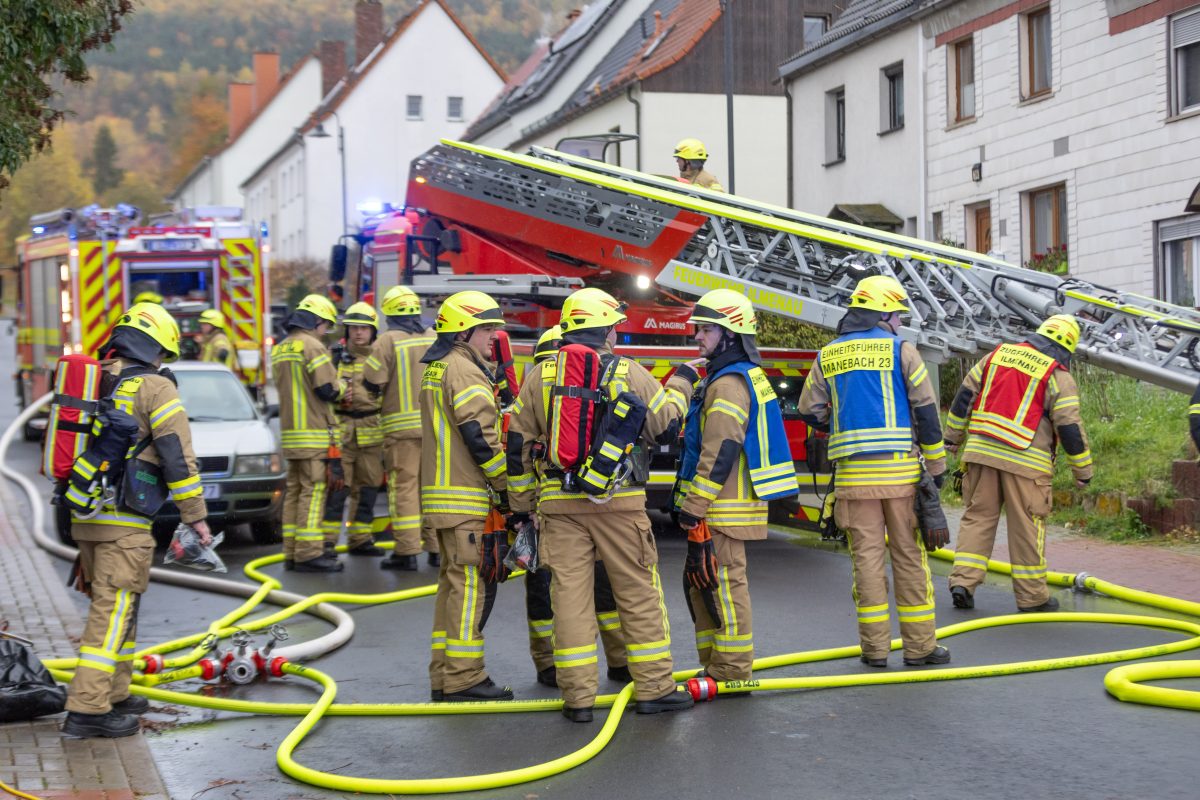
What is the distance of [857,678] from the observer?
6.71 meters

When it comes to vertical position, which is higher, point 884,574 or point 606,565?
point 606,565

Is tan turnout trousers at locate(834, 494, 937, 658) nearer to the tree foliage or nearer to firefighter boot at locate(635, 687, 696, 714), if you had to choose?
firefighter boot at locate(635, 687, 696, 714)

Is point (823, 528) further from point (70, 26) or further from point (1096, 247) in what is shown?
point (1096, 247)

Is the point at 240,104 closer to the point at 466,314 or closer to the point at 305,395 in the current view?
the point at 305,395

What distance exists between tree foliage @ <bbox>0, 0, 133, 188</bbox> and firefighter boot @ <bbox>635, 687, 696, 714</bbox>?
15.1 ft

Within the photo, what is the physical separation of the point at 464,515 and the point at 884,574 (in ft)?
6.89

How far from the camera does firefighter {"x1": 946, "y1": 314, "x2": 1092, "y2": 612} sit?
862 centimetres

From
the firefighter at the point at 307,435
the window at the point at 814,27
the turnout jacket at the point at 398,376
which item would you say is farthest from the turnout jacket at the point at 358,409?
the window at the point at 814,27

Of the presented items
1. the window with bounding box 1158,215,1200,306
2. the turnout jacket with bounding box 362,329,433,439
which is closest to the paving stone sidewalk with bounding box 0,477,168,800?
Answer: the turnout jacket with bounding box 362,329,433,439

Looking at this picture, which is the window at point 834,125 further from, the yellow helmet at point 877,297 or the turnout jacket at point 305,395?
the yellow helmet at point 877,297

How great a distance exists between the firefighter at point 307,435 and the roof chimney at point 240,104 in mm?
69753

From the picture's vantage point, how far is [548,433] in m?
6.43

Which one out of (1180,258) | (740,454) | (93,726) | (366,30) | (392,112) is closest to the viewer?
(93,726)

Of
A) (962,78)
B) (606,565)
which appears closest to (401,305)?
(606,565)
